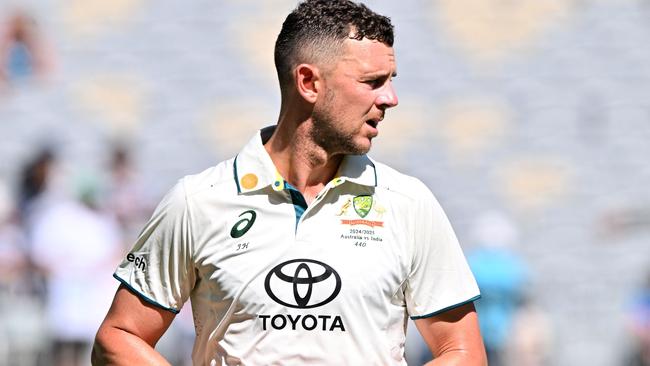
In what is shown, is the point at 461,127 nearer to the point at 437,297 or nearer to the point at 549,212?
the point at 549,212

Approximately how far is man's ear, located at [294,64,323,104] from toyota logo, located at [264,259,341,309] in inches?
18.9

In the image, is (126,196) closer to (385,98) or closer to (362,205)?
(362,205)

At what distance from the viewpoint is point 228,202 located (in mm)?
3551

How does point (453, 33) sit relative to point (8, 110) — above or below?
above

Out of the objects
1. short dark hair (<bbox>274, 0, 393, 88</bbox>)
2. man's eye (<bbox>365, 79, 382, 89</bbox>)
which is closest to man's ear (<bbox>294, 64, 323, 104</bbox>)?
short dark hair (<bbox>274, 0, 393, 88</bbox>)

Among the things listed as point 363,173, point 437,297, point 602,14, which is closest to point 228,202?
point 363,173

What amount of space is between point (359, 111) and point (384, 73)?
0.13 m

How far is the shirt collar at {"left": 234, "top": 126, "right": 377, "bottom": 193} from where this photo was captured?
11.8 feet

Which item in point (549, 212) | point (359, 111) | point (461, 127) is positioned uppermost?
point (359, 111)

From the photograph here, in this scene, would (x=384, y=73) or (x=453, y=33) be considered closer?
(x=384, y=73)

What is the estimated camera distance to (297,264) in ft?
11.3

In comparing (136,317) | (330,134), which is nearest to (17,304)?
(136,317)

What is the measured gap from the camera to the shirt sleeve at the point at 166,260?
3.54 m

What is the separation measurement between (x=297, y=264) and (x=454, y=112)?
297 inches
